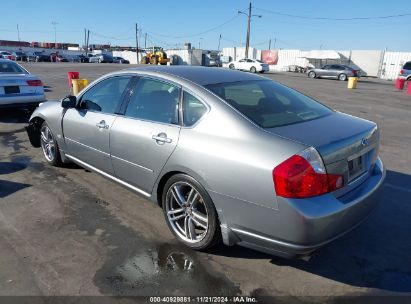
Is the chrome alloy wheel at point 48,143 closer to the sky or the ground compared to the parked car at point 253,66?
closer to the ground

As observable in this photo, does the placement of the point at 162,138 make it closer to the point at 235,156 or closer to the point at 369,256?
the point at 235,156

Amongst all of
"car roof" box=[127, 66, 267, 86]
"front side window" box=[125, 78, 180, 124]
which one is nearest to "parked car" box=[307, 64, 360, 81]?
"car roof" box=[127, 66, 267, 86]

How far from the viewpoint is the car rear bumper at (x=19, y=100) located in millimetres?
8367

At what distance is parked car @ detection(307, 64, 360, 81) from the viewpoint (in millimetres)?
32750

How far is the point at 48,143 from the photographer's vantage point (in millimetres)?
5469

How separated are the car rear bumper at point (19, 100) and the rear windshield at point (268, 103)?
6976 millimetres

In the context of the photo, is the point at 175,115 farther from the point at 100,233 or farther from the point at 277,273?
the point at 277,273

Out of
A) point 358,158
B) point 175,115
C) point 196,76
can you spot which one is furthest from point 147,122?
point 358,158

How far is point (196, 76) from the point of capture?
357 cm

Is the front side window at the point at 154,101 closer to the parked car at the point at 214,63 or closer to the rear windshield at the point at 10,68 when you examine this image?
the rear windshield at the point at 10,68

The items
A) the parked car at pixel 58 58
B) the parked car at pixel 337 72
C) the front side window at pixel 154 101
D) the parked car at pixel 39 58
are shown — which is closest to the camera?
the front side window at pixel 154 101

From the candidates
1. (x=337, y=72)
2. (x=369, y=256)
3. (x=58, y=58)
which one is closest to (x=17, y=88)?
(x=369, y=256)

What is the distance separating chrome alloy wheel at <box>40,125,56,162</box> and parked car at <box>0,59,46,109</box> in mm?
3667

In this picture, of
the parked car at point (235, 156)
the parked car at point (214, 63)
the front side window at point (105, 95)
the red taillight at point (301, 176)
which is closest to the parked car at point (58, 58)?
the parked car at point (214, 63)
